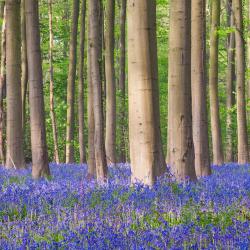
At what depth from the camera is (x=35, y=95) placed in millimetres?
12125

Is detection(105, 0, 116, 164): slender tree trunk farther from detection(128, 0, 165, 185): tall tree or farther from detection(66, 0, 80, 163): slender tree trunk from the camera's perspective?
detection(128, 0, 165, 185): tall tree

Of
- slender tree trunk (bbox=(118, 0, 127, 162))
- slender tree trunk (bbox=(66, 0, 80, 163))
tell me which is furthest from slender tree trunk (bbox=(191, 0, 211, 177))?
slender tree trunk (bbox=(118, 0, 127, 162))

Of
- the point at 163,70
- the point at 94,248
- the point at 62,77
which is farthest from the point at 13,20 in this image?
the point at 163,70

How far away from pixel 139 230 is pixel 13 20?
37.8ft

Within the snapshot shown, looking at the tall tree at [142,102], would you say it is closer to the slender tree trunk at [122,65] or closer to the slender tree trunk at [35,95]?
the slender tree trunk at [35,95]

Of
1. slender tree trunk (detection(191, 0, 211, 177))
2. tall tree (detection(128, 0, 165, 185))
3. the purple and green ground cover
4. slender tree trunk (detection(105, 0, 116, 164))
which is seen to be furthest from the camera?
slender tree trunk (detection(105, 0, 116, 164))

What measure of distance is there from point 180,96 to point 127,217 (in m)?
4.13

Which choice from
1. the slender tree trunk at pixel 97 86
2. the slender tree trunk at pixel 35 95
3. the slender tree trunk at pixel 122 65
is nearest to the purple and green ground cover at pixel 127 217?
the slender tree trunk at pixel 97 86

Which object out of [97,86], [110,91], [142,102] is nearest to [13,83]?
[110,91]

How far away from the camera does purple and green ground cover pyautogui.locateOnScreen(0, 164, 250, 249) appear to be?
4586 millimetres

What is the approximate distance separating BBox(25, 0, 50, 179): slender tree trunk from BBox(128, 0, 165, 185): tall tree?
3757 millimetres

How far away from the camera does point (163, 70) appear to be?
33781mm

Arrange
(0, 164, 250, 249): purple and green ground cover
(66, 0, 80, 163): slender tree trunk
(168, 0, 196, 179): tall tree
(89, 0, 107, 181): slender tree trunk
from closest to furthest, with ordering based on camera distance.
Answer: (0, 164, 250, 249): purple and green ground cover, (168, 0, 196, 179): tall tree, (89, 0, 107, 181): slender tree trunk, (66, 0, 80, 163): slender tree trunk

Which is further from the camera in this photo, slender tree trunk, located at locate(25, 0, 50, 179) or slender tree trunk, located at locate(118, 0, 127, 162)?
slender tree trunk, located at locate(118, 0, 127, 162)
